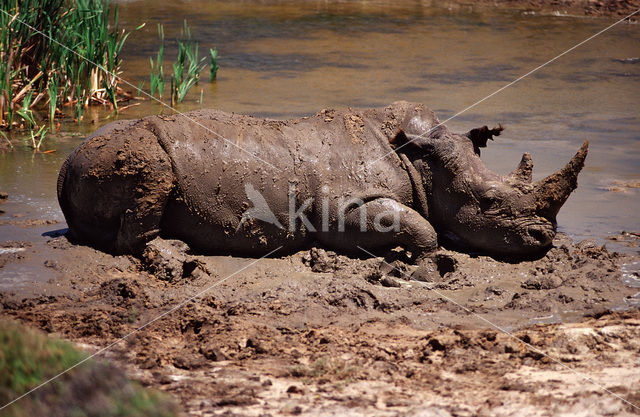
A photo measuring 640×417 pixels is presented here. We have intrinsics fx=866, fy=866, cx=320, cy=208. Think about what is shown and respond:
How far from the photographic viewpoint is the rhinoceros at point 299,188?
6465mm

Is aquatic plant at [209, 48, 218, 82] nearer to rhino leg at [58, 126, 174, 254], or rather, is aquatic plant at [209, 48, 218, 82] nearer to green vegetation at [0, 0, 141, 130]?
green vegetation at [0, 0, 141, 130]

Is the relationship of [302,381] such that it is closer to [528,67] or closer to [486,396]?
[486,396]

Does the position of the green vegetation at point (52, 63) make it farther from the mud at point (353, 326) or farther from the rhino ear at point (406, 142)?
the rhino ear at point (406, 142)

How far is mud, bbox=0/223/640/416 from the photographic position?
14.2 feet

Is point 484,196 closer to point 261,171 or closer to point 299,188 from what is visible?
point 299,188

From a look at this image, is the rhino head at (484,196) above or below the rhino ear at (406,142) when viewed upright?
below

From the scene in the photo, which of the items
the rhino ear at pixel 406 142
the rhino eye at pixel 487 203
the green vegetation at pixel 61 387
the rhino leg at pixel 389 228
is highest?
the rhino ear at pixel 406 142

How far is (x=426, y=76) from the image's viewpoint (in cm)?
1313

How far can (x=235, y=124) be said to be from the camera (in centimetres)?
688

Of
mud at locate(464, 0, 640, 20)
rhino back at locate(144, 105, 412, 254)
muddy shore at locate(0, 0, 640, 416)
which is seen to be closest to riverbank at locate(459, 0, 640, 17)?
mud at locate(464, 0, 640, 20)

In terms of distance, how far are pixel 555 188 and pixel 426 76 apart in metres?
6.69

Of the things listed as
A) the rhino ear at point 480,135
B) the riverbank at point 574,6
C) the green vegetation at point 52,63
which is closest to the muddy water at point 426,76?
the green vegetation at point 52,63

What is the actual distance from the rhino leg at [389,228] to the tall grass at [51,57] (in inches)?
178

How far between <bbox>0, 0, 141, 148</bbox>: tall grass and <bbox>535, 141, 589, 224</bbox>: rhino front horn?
5.55 m
